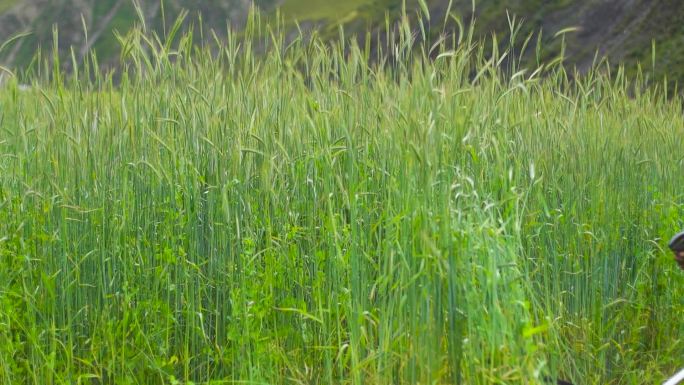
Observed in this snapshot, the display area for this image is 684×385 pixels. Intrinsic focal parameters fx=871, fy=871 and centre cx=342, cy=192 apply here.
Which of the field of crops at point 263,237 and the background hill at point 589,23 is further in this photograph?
the background hill at point 589,23

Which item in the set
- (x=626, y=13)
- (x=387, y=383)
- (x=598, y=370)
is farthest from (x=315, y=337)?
(x=626, y=13)

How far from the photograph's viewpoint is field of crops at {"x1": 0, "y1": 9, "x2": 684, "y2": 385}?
240 cm

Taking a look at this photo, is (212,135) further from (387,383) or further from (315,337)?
(387,383)

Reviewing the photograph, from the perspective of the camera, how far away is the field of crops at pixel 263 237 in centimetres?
240

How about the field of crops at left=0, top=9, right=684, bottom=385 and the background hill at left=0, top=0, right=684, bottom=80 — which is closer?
the field of crops at left=0, top=9, right=684, bottom=385

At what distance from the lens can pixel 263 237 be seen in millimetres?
3129

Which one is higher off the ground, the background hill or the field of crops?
the field of crops

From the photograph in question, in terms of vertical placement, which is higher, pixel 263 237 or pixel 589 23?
pixel 263 237

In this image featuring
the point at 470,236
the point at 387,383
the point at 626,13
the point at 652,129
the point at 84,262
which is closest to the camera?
the point at 470,236

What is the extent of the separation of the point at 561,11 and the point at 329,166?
128 feet

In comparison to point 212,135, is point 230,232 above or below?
below

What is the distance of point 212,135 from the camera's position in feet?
9.90

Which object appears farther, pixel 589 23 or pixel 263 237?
pixel 589 23

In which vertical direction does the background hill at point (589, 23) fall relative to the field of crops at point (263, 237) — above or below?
below
